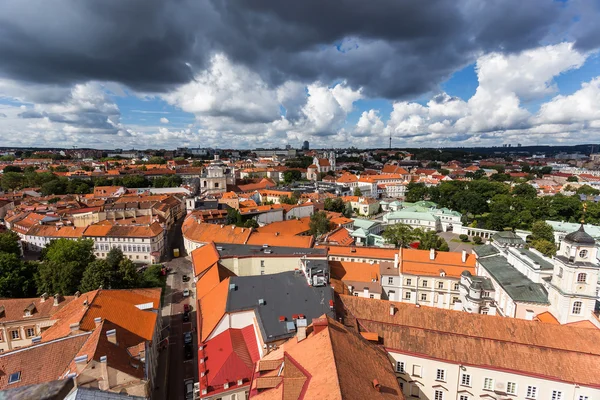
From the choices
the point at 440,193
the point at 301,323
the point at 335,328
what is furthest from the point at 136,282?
the point at 440,193

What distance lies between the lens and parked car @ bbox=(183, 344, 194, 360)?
30625mm

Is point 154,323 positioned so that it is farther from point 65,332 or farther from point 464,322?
point 464,322

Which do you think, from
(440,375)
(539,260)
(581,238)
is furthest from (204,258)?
→ (581,238)

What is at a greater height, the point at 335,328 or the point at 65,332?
the point at 335,328

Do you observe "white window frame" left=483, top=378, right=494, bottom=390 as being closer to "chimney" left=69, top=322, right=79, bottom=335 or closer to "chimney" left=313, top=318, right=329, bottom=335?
"chimney" left=313, top=318, right=329, bottom=335

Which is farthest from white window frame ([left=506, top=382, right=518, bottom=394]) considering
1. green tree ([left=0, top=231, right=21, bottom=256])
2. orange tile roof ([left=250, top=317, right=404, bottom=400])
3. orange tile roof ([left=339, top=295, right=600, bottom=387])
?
green tree ([left=0, top=231, right=21, bottom=256])

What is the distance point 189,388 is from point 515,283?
32893 mm

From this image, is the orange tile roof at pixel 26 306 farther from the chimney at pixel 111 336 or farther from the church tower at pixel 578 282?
the church tower at pixel 578 282

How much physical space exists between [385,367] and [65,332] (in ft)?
77.0

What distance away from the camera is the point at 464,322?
25828 mm

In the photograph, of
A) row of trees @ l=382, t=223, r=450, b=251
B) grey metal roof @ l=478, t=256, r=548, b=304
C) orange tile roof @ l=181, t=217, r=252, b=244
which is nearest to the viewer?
grey metal roof @ l=478, t=256, r=548, b=304

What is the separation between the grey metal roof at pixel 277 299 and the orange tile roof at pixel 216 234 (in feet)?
77.1

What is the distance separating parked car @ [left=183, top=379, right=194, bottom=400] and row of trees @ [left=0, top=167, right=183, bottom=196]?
384ft

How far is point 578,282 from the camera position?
28766 mm
